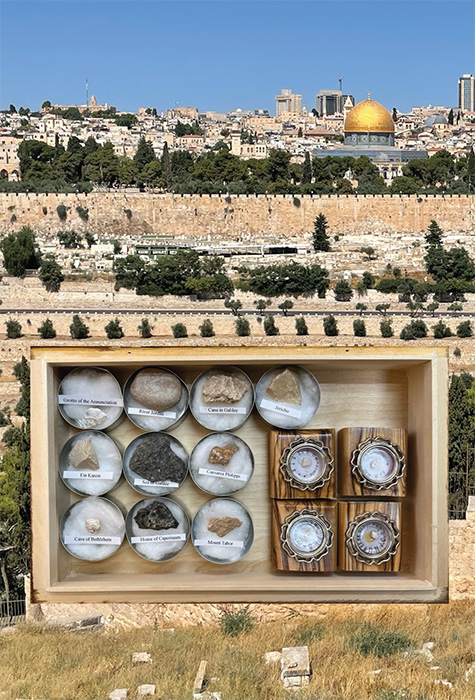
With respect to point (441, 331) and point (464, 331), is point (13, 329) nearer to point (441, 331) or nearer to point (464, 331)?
point (441, 331)

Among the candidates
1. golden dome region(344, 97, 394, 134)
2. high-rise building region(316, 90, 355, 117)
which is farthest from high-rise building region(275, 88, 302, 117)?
golden dome region(344, 97, 394, 134)

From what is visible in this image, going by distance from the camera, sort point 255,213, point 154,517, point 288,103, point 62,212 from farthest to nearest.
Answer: point 288,103, point 255,213, point 62,212, point 154,517

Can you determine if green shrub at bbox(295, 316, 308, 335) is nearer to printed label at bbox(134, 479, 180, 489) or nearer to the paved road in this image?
the paved road

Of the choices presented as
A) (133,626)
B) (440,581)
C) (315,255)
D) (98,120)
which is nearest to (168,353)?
A: (440,581)

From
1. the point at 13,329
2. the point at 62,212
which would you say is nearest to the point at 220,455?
the point at 13,329

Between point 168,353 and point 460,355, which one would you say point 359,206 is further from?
point 168,353

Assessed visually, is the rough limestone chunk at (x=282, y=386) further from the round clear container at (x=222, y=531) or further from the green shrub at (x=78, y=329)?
the green shrub at (x=78, y=329)
